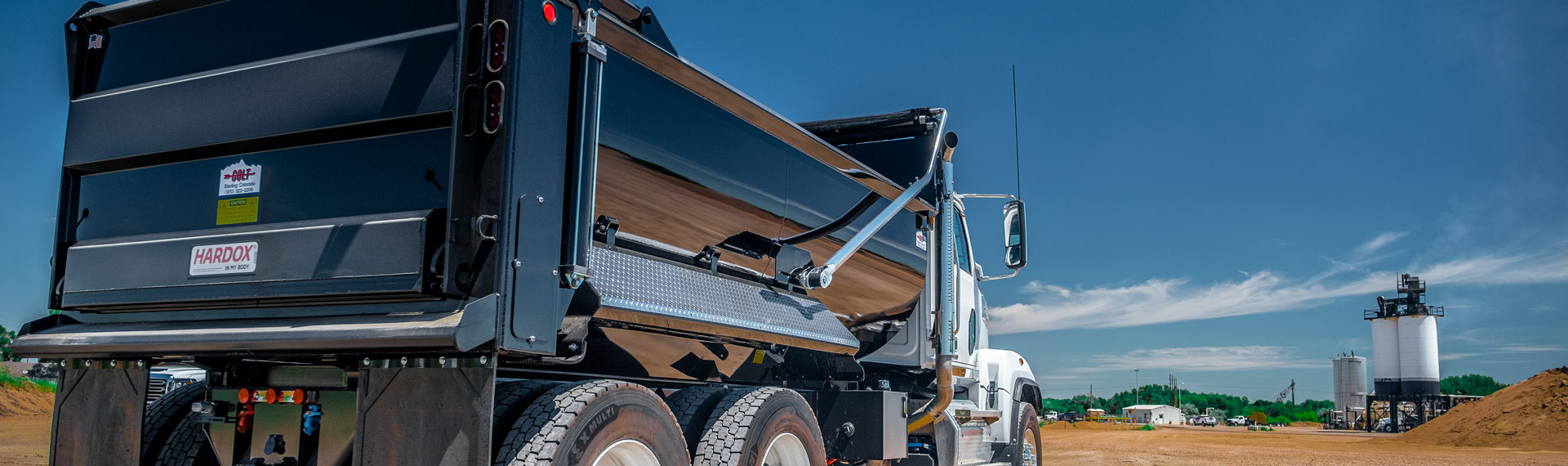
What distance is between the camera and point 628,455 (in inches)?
146

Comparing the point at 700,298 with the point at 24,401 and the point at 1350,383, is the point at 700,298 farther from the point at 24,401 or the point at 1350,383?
the point at 1350,383

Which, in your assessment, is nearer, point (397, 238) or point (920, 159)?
point (397, 238)

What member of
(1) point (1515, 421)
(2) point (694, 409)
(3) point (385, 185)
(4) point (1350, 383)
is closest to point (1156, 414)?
(4) point (1350, 383)

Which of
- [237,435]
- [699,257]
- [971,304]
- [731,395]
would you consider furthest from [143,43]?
[971,304]

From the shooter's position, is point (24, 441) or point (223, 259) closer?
point (223, 259)

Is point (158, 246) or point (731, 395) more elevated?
point (158, 246)

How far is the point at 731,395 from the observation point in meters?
4.66

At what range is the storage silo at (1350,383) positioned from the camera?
8744 centimetres

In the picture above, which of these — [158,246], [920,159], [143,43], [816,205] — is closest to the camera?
[158,246]

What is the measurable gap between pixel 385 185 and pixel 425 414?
79cm

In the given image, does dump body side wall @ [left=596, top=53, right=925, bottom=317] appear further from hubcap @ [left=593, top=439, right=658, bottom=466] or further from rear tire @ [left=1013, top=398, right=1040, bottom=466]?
rear tire @ [left=1013, top=398, right=1040, bottom=466]

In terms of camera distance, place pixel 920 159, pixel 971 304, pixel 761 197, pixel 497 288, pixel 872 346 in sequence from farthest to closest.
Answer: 1. pixel 971 304
2. pixel 920 159
3. pixel 872 346
4. pixel 761 197
5. pixel 497 288

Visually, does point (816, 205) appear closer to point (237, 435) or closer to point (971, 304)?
point (237, 435)

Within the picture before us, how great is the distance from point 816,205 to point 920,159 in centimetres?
215
